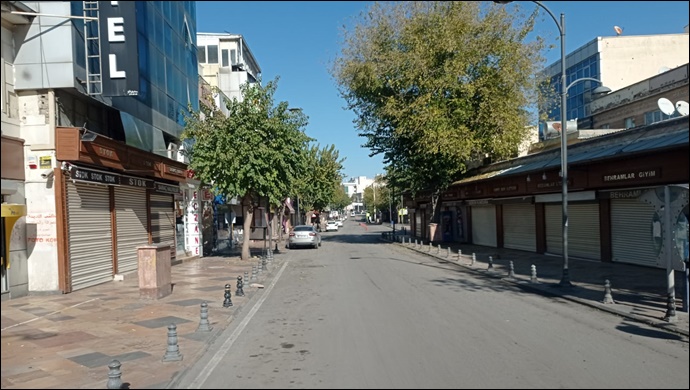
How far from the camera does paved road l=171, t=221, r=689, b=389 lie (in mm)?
6652

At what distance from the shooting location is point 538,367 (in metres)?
7.00

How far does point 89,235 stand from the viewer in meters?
16.5

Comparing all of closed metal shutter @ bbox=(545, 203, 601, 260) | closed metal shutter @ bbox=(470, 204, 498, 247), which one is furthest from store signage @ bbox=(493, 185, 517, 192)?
closed metal shutter @ bbox=(470, 204, 498, 247)

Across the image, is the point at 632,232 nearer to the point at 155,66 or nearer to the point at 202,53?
the point at 155,66

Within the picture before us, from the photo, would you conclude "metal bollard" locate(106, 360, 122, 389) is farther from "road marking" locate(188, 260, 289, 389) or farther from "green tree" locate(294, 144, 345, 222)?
"green tree" locate(294, 144, 345, 222)

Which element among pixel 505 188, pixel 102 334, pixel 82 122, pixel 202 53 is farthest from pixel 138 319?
pixel 202 53

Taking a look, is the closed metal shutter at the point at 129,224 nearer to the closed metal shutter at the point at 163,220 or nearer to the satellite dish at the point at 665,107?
the closed metal shutter at the point at 163,220

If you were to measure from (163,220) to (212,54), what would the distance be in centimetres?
2814

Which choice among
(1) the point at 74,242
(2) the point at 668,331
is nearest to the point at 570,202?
(2) the point at 668,331

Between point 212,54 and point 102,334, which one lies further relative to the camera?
point 212,54

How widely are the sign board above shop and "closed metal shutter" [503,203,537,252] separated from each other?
59.4 ft

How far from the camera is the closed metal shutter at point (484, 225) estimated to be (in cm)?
3312

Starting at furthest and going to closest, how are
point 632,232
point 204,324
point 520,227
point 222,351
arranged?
1. point 520,227
2. point 632,232
3. point 204,324
4. point 222,351

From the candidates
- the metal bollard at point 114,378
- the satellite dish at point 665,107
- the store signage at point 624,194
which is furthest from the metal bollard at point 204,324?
the satellite dish at point 665,107
